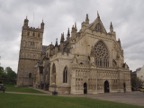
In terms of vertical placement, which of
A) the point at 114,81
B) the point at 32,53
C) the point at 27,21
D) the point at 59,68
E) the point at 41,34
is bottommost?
the point at 114,81

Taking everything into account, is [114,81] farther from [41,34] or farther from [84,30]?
[41,34]

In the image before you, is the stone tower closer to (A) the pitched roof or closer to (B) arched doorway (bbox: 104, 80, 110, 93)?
(A) the pitched roof

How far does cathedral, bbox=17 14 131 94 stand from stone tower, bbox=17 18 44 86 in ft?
41.2

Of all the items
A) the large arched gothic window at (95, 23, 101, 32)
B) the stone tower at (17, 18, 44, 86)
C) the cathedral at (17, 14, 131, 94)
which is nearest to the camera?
the cathedral at (17, 14, 131, 94)

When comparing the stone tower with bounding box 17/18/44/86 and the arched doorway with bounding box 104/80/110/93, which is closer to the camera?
the arched doorway with bounding box 104/80/110/93

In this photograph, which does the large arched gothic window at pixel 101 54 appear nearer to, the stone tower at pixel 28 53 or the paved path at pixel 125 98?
the paved path at pixel 125 98

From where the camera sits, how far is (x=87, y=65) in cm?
3981

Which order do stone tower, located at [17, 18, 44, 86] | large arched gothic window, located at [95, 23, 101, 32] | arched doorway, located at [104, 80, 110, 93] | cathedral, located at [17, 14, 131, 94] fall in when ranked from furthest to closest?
1. stone tower, located at [17, 18, 44, 86]
2. large arched gothic window, located at [95, 23, 101, 32]
3. arched doorway, located at [104, 80, 110, 93]
4. cathedral, located at [17, 14, 131, 94]

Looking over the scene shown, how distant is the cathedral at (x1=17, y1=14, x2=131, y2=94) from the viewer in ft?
125

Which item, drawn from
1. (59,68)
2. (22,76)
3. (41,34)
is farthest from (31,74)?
(59,68)

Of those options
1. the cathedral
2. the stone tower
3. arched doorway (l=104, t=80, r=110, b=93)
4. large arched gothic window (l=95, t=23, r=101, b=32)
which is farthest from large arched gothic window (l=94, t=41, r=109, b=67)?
the stone tower

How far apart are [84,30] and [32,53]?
32661 mm

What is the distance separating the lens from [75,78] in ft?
122

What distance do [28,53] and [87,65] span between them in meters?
36.0
